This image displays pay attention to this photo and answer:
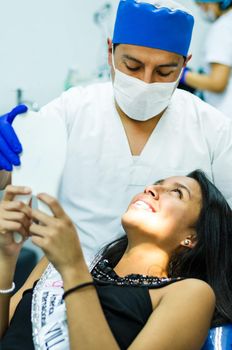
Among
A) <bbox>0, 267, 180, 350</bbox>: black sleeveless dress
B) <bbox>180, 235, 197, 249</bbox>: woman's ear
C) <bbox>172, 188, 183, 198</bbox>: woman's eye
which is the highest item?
<bbox>172, 188, 183, 198</bbox>: woman's eye

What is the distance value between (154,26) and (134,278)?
2.92 feet

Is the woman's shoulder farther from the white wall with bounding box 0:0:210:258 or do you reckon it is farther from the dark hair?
the white wall with bounding box 0:0:210:258

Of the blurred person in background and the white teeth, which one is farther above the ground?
the blurred person in background

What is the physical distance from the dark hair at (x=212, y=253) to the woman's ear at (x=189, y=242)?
0.01 metres

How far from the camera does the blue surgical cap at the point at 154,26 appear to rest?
1.65 meters

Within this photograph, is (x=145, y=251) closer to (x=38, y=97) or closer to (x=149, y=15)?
(x=149, y=15)

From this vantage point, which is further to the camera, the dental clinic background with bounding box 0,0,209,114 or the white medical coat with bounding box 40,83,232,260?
the dental clinic background with bounding box 0,0,209,114

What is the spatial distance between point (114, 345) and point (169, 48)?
1053 mm

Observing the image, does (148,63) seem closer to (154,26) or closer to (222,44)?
(154,26)

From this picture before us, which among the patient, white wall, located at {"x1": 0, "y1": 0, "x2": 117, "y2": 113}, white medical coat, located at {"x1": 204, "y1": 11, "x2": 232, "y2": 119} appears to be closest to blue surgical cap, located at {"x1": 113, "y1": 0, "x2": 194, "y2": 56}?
the patient

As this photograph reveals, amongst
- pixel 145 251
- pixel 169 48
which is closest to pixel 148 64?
pixel 169 48

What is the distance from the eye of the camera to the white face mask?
1699 mm

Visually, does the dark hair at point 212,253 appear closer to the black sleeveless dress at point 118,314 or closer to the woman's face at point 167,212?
the woman's face at point 167,212

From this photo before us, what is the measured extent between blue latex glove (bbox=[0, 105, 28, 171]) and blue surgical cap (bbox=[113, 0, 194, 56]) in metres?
0.58
